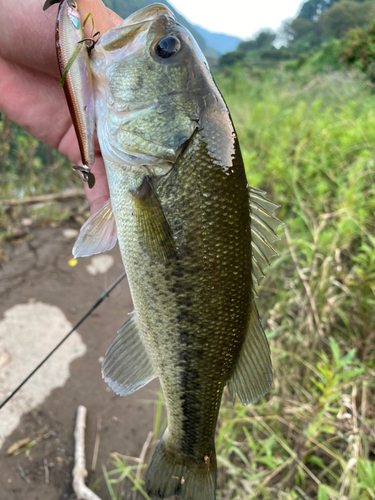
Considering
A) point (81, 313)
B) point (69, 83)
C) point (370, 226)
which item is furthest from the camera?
point (81, 313)

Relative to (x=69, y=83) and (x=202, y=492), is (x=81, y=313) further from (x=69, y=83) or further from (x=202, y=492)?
(x=69, y=83)

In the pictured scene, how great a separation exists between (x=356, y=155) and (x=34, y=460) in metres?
4.10

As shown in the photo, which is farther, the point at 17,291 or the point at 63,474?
the point at 17,291

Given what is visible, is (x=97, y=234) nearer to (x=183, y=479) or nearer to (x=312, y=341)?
(x=183, y=479)

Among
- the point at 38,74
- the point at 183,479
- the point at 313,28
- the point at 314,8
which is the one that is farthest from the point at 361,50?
the point at 314,8

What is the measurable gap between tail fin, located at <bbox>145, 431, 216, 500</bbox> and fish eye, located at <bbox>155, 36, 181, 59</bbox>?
52.8 inches

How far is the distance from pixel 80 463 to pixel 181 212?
2.03 m

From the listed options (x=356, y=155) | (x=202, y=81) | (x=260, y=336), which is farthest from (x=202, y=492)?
(x=356, y=155)

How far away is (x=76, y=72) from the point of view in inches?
35.8

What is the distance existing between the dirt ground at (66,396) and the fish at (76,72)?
128cm

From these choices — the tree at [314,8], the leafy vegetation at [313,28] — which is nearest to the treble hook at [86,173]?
the leafy vegetation at [313,28]

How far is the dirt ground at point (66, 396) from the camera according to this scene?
2.12 m

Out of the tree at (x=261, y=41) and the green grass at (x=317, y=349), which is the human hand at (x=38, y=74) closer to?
the green grass at (x=317, y=349)

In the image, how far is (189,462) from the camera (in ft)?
3.70
